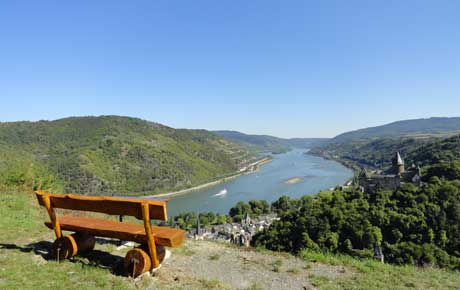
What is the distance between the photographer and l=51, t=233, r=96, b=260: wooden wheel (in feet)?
13.5

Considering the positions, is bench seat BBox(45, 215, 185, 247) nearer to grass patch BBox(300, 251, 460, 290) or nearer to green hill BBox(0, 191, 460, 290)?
green hill BBox(0, 191, 460, 290)

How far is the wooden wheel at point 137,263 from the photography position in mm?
3676

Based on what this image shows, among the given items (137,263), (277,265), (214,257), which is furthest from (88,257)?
(277,265)

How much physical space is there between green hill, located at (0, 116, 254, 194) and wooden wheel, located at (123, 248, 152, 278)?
74.0 m

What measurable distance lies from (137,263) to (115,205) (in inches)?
27.0

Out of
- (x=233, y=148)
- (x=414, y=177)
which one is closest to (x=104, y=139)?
(x=233, y=148)

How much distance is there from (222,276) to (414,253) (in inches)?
935

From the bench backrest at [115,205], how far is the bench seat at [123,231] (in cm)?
25

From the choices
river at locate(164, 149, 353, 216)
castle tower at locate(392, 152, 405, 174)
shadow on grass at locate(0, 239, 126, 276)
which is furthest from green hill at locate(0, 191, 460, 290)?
river at locate(164, 149, 353, 216)

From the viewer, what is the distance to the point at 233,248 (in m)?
5.37

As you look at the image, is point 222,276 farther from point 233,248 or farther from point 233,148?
point 233,148

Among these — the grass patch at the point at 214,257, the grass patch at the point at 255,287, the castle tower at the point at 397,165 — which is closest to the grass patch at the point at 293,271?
the grass patch at the point at 255,287

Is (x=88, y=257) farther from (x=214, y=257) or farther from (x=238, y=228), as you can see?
(x=238, y=228)

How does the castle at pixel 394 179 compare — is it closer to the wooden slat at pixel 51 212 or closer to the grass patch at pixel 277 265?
the grass patch at pixel 277 265
